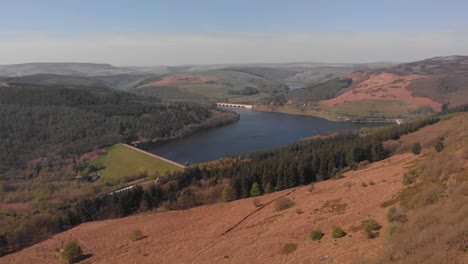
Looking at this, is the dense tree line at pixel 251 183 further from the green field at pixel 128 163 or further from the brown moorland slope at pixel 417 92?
the brown moorland slope at pixel 417 92

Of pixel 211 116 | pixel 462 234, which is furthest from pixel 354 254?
pixel 211 116

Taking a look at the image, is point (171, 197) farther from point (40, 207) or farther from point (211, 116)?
point (211, 116)

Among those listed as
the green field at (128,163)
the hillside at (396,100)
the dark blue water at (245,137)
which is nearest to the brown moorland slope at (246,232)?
the green field at (128,163)

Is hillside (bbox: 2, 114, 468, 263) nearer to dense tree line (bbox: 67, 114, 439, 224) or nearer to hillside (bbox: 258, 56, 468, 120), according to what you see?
dense tree line (bbox: 67, 114, 439, 224)

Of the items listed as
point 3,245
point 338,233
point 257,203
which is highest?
point 338,233

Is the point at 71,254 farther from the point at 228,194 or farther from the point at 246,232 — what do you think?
the point at 228,194

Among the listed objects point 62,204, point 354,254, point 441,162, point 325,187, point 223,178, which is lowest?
point 62,204

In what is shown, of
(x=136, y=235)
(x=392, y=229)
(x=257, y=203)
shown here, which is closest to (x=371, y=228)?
(x=392, y=229)
